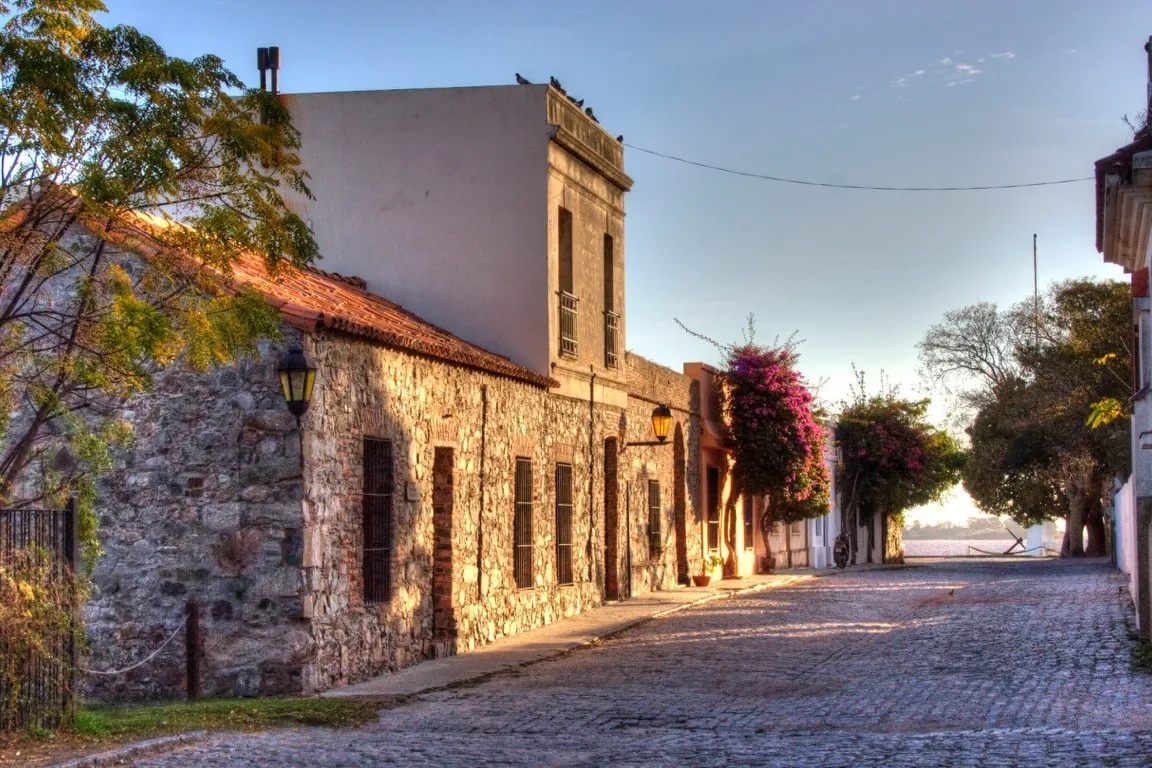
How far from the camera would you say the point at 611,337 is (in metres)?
21.7

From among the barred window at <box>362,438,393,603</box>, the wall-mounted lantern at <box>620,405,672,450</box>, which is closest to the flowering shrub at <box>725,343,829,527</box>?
the wall-mounted lantern at <box>620,405,672,450</box>

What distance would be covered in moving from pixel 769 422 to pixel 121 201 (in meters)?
21.1

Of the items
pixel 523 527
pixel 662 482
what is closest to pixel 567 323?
pixel 523 527

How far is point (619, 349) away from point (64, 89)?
1389 cm

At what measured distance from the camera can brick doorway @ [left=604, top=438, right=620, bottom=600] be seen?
21.6 metres

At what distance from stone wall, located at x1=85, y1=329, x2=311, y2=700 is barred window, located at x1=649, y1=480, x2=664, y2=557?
12.2 m

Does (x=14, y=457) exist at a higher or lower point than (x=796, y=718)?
higher

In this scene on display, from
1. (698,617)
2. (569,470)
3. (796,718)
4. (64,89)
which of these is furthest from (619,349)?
(64,89)

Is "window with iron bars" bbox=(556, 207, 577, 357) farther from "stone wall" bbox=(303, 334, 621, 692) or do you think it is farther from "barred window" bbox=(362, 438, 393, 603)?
"barred window" bbox=(362, 438, 393, 603)

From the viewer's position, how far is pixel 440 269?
61.4 ft

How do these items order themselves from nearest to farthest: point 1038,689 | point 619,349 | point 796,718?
point 796,718 < point 1038,689 < point 619,349

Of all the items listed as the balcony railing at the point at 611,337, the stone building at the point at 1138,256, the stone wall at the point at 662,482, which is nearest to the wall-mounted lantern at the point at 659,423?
the stone wall at the point at 662,482

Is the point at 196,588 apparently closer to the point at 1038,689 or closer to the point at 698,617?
the point at 1038,689

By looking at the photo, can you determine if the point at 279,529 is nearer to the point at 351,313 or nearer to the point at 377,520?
the point at 377,520
